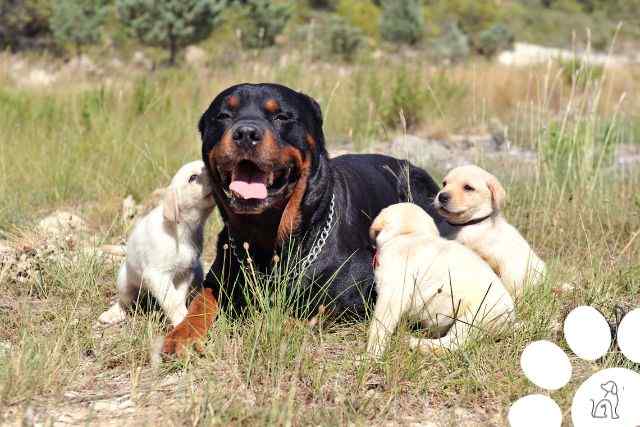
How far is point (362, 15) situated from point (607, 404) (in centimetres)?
3520

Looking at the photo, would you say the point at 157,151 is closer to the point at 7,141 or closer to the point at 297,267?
the point at 7,141

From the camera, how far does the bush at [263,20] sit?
24312mm

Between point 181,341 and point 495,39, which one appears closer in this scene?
point 181,341

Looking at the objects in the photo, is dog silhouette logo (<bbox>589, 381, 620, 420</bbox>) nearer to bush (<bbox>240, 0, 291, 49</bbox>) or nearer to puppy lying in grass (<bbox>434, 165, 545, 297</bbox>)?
puppy lying in grass (<bbox>434, 165, 545, 297</bbox>)

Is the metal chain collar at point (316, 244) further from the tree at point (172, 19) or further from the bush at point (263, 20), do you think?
the bush at point (263, 20)

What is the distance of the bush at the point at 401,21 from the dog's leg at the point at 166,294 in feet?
101

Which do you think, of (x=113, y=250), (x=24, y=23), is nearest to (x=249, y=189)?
(x=113, y=250)

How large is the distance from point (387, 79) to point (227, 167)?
712cm

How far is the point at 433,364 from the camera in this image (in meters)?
3.30

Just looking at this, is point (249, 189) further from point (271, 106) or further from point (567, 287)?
point (567, 287)

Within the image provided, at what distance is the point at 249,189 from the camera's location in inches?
146

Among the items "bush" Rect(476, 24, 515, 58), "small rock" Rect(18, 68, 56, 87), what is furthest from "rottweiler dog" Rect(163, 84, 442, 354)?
"bush" Rect(476, 24, 515, 58)

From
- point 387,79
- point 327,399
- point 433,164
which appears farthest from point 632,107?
point 327,399

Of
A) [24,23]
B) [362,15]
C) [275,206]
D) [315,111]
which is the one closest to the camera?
[275,206]
